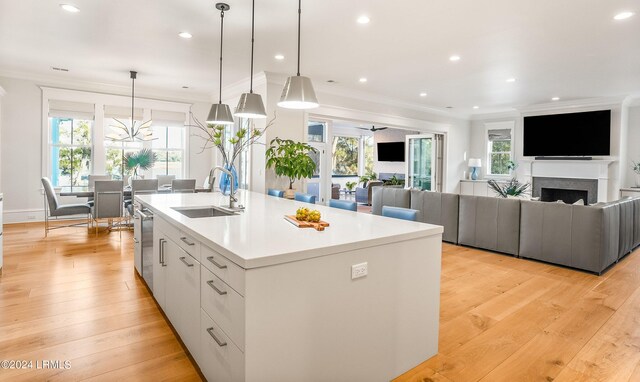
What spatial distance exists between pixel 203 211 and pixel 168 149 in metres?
5.64

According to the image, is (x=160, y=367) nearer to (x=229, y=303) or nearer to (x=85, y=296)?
(x=229, y=303)

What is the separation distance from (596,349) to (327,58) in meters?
4.51

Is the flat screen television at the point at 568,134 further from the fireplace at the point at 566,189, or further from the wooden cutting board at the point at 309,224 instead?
the wooden cutting board at the point at 309,224

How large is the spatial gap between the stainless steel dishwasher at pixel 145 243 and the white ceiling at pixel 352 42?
2.10 meters

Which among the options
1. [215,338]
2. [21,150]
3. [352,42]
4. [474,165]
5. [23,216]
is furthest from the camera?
[474,165]

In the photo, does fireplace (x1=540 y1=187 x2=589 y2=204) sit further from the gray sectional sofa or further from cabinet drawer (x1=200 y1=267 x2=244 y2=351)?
cabinet drawer (x1=200 y1=267 x2=244 y2=351)

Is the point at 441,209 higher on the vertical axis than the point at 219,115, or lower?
lower

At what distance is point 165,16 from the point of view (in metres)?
3.88

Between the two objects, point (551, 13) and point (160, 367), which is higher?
point (551, 13)

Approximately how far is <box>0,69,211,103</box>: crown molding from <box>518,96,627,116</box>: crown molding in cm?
790

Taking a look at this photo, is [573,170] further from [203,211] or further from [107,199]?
[107,199]

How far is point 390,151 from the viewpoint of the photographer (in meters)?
12.0

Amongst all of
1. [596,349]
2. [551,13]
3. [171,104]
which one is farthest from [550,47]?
[171,104]

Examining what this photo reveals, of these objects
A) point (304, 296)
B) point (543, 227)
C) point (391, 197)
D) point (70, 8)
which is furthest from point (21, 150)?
point (543, 227)
